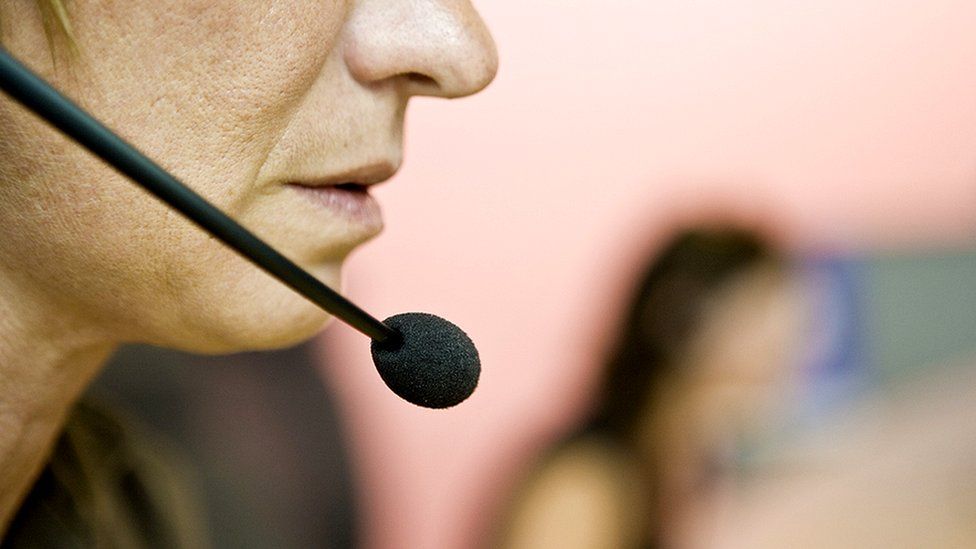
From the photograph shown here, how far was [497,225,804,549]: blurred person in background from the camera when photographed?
171cm

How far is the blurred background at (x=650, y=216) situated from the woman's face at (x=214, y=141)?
858mm

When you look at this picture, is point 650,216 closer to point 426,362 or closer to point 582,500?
point 582,500

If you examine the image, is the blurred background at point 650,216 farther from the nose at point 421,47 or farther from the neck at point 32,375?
the nose at point 421,47

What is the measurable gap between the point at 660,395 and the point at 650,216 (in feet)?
0.97

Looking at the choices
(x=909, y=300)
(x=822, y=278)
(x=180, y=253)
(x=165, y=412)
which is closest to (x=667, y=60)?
(x=822, y=278)

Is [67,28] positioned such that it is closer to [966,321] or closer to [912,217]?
[912,217]

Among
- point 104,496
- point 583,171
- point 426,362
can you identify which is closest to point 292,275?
point 426,362

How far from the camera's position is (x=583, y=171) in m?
1.70

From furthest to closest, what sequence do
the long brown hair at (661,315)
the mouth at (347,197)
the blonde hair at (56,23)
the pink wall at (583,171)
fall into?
the long brown hair at (661,315), the pink wall at (583,171), the mouth at (347,197), the blonde hair at (56,23)

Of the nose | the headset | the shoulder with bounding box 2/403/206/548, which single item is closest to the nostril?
the nose

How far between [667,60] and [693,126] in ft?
0.41

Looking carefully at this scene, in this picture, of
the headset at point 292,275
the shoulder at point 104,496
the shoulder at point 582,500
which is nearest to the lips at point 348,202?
the headset at point 292,275

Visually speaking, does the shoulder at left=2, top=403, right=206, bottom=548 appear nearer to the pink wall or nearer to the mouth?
the mouth

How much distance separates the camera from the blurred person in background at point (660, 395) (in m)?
1.71
